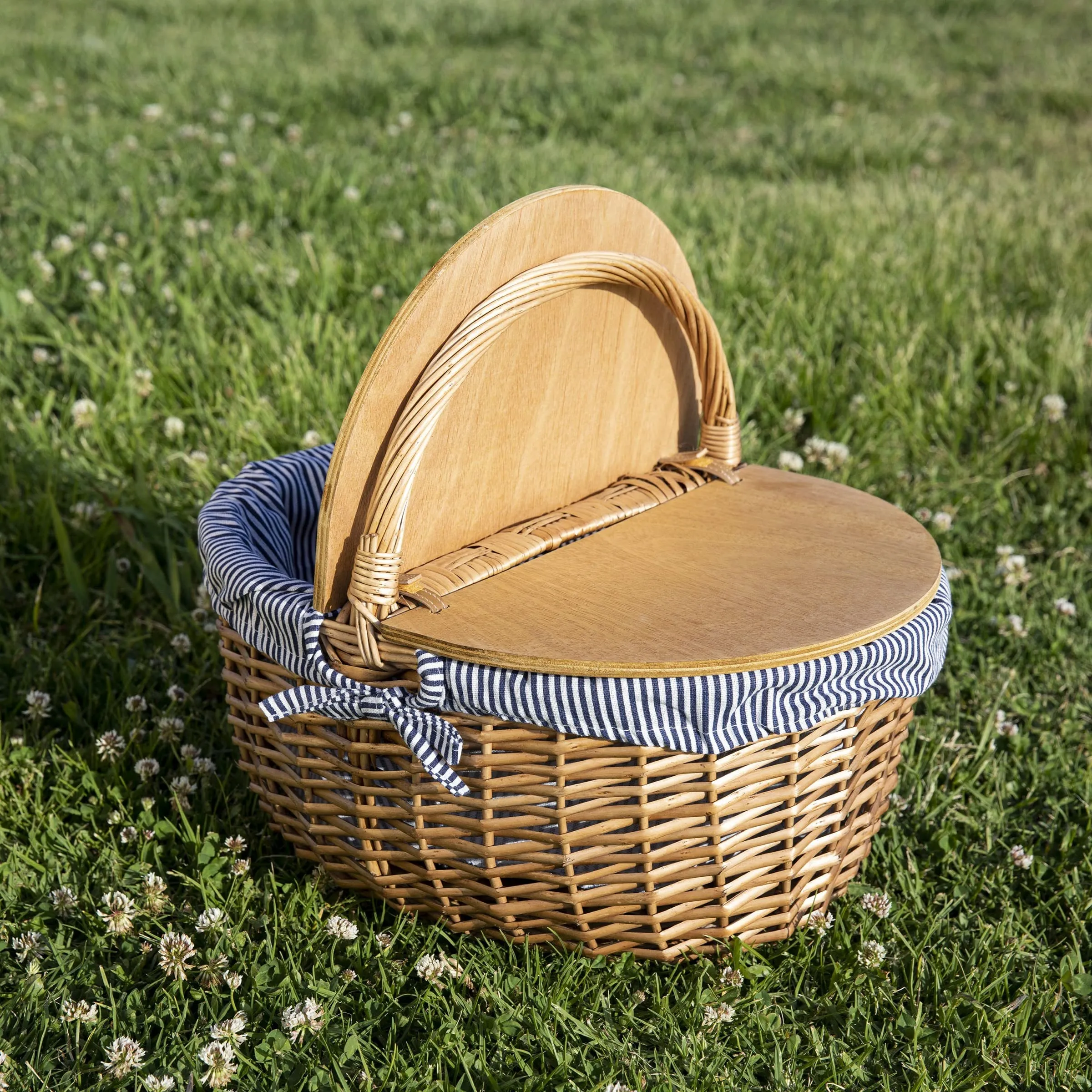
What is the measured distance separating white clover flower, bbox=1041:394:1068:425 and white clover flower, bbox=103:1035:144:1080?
8.59 feet

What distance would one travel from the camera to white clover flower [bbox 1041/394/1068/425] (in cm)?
307

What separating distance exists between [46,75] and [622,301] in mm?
5261

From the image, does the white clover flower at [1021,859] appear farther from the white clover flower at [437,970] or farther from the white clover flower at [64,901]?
the white clover flower at [64,901]

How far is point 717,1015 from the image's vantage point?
155 centimetres

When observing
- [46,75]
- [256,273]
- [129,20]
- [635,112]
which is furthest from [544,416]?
[129,20]

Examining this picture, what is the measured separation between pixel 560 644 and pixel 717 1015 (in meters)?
0.56

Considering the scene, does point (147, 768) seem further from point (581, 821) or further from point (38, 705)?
point (581, 821)

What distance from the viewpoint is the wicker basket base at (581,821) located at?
1.45m

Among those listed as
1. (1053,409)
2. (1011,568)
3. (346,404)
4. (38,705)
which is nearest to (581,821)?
(38,705)

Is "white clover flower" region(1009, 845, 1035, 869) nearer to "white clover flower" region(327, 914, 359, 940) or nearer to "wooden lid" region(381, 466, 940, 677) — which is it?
"wooden lid" region(381, 466, 940, 677)

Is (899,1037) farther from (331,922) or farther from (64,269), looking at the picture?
(64,269)

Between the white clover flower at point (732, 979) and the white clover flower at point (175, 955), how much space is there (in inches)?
28.2

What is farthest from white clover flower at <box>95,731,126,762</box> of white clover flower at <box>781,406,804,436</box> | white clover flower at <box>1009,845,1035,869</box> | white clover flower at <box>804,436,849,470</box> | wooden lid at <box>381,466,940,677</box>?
white clover flower at <box>781,406,804,436</box>

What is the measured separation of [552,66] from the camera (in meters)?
6.51
